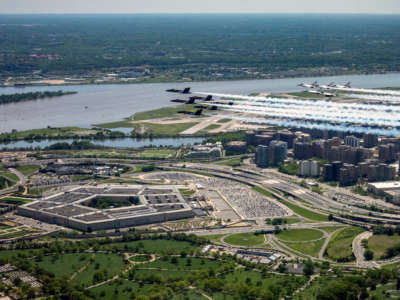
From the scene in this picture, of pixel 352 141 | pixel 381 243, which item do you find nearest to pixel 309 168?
pixel 352 141

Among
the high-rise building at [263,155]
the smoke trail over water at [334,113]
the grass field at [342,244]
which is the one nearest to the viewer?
the grass field at [342,244]

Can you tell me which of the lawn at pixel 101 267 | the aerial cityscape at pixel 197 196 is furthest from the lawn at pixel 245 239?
the lawn at pixel 101 267

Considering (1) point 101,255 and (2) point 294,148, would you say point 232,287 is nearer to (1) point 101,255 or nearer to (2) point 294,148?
(1) point 101,255

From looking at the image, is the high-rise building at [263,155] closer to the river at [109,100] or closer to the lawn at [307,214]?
the lawn at [307,214]

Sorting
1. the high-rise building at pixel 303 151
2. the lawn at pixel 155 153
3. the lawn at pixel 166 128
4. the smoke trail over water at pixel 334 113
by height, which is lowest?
the lawn at pixel 155 153

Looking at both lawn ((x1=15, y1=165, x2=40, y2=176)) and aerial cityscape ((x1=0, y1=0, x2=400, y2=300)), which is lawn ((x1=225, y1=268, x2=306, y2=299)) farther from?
lawn ((x1=15, y1=165, x2=40, y2=176))

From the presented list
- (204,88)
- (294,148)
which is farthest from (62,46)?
(294,148)

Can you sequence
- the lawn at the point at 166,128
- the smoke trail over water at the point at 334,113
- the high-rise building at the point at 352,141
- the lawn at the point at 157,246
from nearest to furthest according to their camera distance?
the lawn at the point at 157,246 < the smoke trail over water at the point at 334,113 < the high-rise building at the point at 352,141 < the lawn at the point at 166,128

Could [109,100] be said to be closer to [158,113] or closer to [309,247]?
[158,113]
